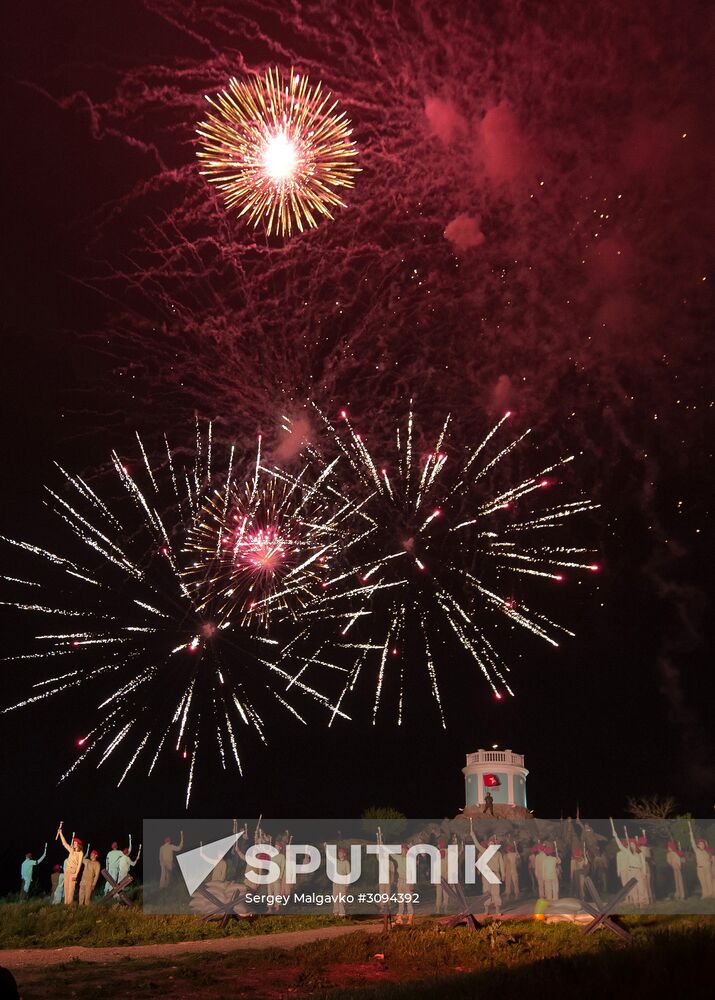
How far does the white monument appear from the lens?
55469 millimetres

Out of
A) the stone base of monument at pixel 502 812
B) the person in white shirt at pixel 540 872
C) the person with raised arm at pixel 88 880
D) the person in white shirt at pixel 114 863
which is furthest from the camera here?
the stone base of monument at pixel 502 812

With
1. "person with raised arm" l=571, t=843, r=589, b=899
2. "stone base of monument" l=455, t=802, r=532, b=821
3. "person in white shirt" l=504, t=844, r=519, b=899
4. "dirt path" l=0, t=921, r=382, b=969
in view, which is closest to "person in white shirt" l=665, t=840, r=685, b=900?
Result: "person with raised arm" l=571, t=843, r=589, b=899

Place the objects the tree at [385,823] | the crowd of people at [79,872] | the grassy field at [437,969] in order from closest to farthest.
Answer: the grassy field at [437,969]
the crowd of people at [79,872]
the tree at [385,823]

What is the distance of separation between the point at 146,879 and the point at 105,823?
3316 cm

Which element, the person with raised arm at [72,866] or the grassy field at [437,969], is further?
the person with raised arm at [72,866]

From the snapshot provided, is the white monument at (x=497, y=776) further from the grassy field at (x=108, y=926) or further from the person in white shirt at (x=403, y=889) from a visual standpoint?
the grassy field at (x=108, y=926)

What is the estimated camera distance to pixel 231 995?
13383 millimetres

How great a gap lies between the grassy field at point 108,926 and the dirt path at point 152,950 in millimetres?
536

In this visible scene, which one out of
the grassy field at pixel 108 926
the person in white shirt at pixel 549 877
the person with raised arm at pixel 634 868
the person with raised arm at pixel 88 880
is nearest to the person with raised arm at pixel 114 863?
the person with raised arm at pixel 88 880

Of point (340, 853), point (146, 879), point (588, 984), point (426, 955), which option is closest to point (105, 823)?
point (146, 879)

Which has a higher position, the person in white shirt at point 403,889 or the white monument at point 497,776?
the white monument at point 497,776

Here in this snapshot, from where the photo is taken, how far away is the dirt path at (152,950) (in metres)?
16.8

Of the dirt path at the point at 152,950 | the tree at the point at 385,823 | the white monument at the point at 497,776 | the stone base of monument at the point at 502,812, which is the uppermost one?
the white monument at the point at 497,776

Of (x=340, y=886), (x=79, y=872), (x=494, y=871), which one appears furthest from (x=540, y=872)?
(x=79, y=872)
